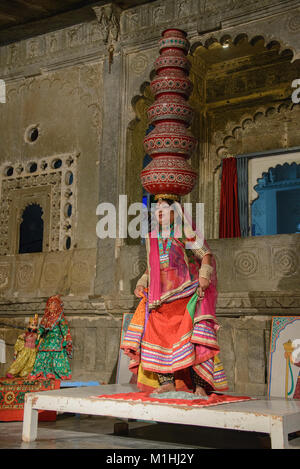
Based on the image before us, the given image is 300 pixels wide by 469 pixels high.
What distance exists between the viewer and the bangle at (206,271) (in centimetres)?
423

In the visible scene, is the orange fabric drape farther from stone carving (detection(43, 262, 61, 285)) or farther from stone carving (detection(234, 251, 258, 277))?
stone carving (detection(43, 262, 61, 285))

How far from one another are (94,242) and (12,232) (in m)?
1.49

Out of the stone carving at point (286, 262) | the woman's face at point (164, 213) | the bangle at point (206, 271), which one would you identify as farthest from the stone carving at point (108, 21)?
the bangle at point (206, 271)

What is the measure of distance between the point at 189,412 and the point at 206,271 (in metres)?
1.13

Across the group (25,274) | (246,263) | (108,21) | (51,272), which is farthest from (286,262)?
(108,21)

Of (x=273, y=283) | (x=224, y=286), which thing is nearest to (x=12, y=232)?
(x=224, y=286)

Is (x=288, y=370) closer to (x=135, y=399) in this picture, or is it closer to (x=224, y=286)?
(x=224, y=286)

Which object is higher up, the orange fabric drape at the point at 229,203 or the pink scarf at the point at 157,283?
the orange fabric drape at the point at 229,203

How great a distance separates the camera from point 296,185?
11406 millimetres

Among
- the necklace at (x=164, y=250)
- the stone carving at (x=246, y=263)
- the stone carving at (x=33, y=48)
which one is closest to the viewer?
the necklace at (x=164, y=250)

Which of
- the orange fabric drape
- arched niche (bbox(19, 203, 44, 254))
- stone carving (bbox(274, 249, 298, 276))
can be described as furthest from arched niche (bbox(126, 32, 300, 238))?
arched niche (bbox(19, 203, 44, 254))

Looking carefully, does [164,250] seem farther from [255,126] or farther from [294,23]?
[255,126]

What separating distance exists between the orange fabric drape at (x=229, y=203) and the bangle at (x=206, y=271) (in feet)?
15.6

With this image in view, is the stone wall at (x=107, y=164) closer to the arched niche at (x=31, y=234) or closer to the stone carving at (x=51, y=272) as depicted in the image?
the stone carving at (x=51, y=272)
